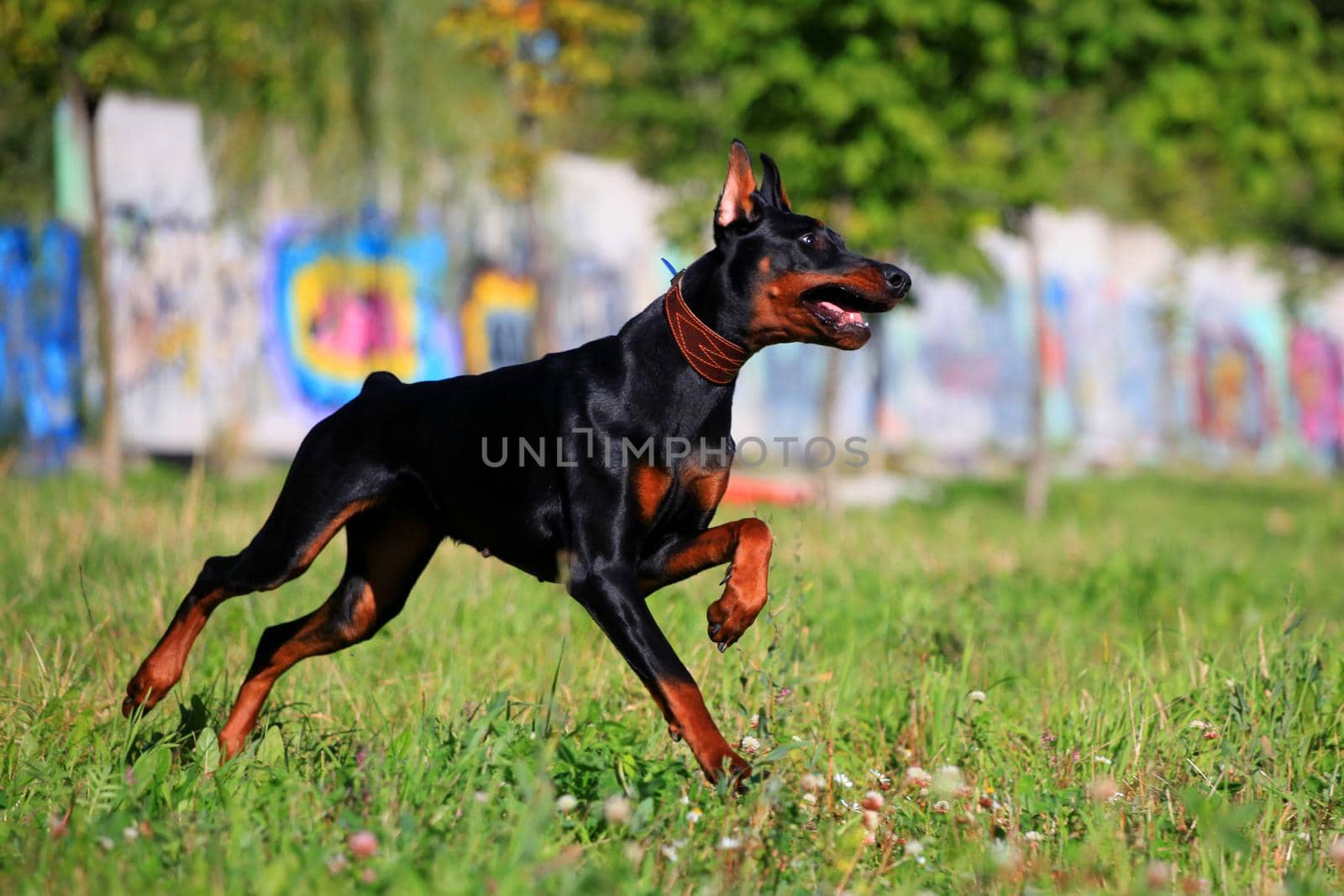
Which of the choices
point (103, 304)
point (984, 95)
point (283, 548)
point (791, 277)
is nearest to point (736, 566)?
point (791, 277)

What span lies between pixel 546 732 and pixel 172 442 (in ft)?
33.9

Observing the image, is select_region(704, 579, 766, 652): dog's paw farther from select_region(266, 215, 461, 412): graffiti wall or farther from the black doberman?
select_region(266, 215, 461, 412): graffiti wall

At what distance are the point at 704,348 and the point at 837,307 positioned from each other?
17.2 inches

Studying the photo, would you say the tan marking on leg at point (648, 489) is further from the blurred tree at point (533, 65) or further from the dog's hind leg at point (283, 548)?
the blurred tree at point (533, 65)

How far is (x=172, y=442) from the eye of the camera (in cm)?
1301

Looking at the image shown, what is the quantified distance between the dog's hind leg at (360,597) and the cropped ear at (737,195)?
1.29 metres

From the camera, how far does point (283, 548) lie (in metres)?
4.05

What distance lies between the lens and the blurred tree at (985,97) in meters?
9.62

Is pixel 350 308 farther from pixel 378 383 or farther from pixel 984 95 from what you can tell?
pixel 378 383

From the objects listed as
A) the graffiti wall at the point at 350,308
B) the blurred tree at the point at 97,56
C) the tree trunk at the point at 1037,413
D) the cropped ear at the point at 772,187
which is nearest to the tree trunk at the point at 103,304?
the blurred tree at the point at 97,56

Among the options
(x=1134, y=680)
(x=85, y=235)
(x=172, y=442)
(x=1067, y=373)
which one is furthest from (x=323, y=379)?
(x=1067, y=373)

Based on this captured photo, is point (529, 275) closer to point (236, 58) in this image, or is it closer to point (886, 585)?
point (236, 58)

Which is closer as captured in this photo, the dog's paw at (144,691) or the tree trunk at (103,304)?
the dog's paw at (144,691)

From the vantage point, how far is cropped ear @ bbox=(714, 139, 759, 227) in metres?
3.92
